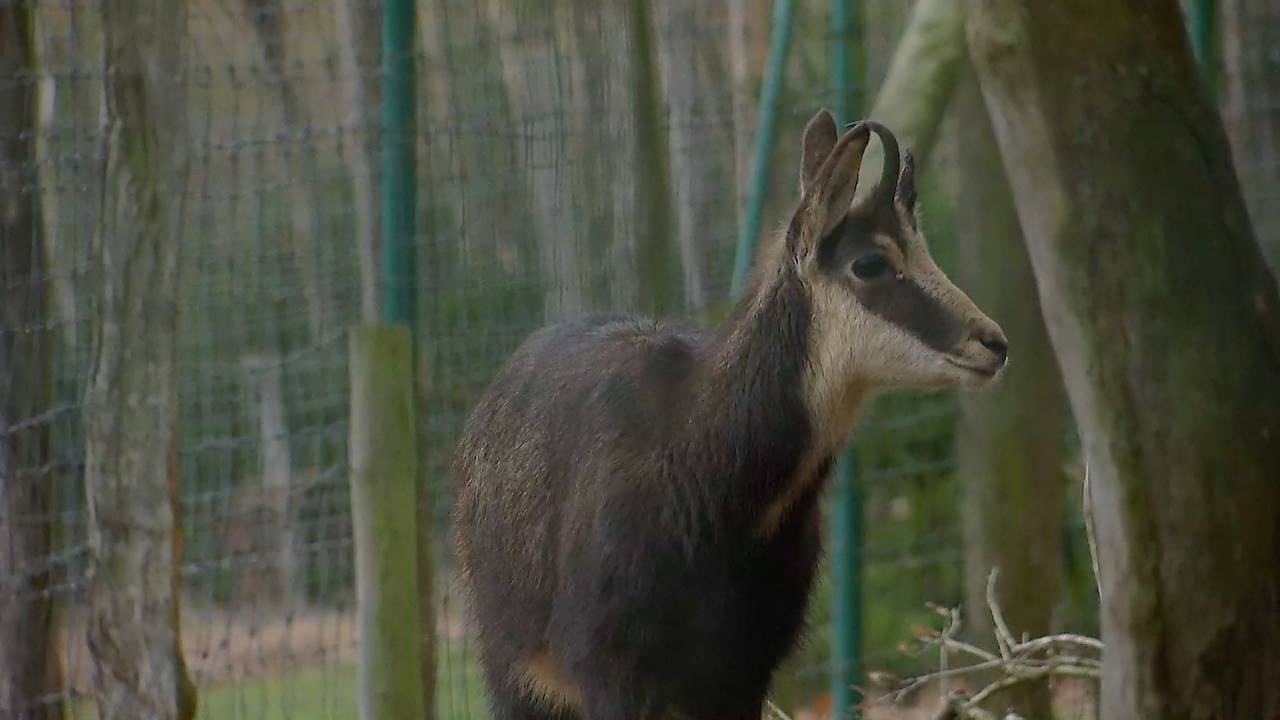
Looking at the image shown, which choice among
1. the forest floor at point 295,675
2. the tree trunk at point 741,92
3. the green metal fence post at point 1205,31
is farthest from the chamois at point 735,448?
the green metal fence post at point 1205,31

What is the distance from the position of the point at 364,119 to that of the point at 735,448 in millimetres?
1595

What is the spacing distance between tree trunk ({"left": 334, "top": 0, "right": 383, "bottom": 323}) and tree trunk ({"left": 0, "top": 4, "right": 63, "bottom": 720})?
84 centimetres

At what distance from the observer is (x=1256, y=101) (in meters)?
6.95

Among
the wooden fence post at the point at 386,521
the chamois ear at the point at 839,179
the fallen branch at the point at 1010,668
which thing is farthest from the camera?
the wooden fence post at the point at 386,521

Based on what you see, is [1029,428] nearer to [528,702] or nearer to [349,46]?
[528,702]

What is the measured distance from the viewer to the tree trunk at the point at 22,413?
195 inches

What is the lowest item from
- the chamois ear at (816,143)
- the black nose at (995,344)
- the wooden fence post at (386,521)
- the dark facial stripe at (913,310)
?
the wooden fence post at (386,521)

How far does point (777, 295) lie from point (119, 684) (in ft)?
5.93

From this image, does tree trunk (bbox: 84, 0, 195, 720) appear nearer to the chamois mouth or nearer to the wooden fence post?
the wooden fence post

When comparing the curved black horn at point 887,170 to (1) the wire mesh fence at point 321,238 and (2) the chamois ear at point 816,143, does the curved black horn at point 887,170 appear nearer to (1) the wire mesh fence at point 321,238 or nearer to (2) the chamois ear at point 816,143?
(2) the chamois ear at point 816,143

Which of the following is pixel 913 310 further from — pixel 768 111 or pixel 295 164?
pixel 295 164

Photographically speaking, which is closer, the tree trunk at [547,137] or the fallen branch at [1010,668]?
the fallen branch at [1010,668]

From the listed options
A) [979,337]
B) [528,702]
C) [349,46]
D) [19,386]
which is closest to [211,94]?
[349,46]

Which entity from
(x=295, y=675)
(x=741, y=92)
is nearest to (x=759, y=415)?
(x=295, y=675)
